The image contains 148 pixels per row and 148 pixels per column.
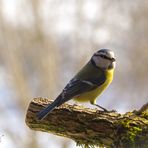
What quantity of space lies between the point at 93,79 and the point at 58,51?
13.0 ft

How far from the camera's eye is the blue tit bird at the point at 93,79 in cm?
237

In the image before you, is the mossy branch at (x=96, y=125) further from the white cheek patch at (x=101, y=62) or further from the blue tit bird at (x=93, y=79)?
the white cheek patch at (x=101, y=62)

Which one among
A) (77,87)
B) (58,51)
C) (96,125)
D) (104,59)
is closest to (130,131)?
(96,125)

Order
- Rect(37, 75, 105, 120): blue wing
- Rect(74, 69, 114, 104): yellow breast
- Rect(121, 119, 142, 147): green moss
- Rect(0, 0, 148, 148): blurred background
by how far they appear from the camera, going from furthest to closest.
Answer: Rect(0, 0, 148, 148): blurred background
Rect(74, 69, 114, 104): yellow breast
Rect(37, 75, 105, 120): blue wing
Rect(121, 119, 142, 147): green moss

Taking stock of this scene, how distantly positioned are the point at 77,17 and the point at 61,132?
444 cm

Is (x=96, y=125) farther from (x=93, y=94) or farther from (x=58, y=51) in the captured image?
(x=58, y=51)

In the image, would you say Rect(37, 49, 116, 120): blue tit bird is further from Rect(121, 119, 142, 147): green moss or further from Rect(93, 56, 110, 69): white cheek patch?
Rect(121, 119, 142, 147): green moss

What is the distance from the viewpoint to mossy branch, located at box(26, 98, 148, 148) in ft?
6.13

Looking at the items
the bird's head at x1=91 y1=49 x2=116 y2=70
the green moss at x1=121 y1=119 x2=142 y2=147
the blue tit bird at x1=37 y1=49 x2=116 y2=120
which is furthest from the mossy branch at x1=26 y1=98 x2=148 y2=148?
the bird's head at x1=91 y1=49 x2=116 y2=70

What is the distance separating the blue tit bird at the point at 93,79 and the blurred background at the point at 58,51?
2.77m

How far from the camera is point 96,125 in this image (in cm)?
194

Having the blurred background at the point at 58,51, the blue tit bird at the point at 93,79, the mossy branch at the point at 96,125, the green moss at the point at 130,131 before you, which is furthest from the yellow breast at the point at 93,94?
the blurred background at the point at 58,51

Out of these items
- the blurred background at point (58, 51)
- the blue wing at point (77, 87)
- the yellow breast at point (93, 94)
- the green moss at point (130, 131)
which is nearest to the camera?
the green moss at point (130, 131)

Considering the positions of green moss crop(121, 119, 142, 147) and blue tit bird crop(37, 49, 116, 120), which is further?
blue tit bird crop(37, 49, 116, 120)
